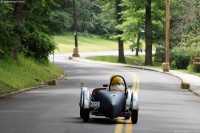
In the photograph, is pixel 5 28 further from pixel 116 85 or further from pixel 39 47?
pixel 39 47

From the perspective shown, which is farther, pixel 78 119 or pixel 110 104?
pixel 78 119

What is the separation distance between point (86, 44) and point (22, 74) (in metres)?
71.8

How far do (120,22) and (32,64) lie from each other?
1379 inches

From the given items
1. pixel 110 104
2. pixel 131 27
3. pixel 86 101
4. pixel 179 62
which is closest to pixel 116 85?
pixel 86 101

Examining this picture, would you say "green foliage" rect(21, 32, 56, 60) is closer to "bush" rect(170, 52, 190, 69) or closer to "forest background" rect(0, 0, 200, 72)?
"forest background" rect(0, 0, 200, 72)

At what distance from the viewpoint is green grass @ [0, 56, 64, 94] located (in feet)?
95.9

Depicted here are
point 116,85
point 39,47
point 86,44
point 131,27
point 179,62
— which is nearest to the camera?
point 116,85

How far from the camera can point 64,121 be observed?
1495cm

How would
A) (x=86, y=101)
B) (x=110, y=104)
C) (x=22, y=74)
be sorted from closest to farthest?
1. (x=110, y=104)
2. (x=86, y=101)
3. (x=22, y=74)

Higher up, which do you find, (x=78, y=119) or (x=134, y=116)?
(x=134, y=116)

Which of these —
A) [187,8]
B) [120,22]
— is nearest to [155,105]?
[187,8]

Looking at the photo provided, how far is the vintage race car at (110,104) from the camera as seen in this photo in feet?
45.5

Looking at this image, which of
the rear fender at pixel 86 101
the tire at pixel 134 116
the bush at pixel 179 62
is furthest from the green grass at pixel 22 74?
the bush at pixel 179 62

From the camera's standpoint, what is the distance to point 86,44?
10600 cm
